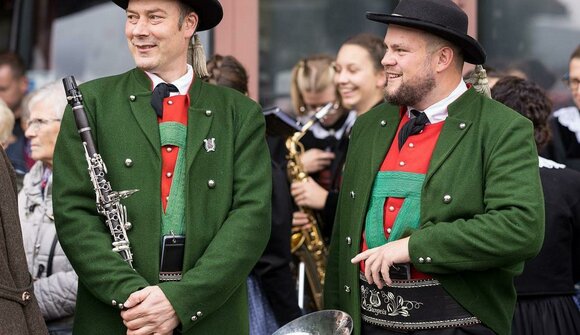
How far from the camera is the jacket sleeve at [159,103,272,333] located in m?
4.24

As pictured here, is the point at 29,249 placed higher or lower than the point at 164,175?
lower

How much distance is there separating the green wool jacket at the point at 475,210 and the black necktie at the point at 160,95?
827mm

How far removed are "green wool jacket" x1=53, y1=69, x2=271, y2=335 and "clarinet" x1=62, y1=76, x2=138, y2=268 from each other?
5 centimetres

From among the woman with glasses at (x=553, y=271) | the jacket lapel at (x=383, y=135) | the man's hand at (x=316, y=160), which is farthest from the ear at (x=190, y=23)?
the man's hand at (x=316, y=160)

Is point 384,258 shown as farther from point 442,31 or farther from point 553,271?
point 553,271

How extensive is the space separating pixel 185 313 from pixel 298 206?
2.39 meters

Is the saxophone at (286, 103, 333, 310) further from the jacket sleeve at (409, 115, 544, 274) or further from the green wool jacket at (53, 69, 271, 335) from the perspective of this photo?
the jacket sleeve at (409, 115, 544, 274)

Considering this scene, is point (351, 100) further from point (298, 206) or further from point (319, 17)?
point (319, 17)

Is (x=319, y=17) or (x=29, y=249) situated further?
(x=319, y=17)

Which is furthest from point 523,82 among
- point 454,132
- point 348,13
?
point 348,13

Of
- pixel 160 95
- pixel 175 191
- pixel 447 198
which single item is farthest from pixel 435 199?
pixel 160 95

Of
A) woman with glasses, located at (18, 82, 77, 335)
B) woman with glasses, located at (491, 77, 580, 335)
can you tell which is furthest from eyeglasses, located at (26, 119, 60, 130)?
woman with glasses, located at (491, 77, 580, 335)

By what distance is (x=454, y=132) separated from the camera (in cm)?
442

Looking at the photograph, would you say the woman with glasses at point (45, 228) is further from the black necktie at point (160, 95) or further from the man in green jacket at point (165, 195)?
the black necktie at point (160, 95)
